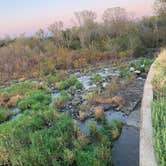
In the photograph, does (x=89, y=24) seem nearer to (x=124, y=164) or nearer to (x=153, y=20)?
(x=153, y=20)

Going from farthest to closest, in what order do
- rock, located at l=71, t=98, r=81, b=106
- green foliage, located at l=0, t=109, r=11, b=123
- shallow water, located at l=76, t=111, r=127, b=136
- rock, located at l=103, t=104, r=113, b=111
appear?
rock, located at l=71, t=98, r=81, b=106 < green foliage, located at l=0, t=109, r=11, b=123 < rock, located at l=103, t=104, r=113, b=111 < shallow water, located at l=76, t=111, r=127, b=136

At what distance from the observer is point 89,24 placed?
32.1 m

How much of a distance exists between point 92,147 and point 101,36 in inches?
1020

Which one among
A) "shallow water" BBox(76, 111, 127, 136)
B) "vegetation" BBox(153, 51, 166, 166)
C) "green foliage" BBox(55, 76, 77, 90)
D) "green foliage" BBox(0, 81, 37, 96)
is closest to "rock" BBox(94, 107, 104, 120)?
"shallow water" BBox(76, 111, 127, 136)

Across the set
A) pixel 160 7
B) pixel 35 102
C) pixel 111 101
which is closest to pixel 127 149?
pixel 111 101

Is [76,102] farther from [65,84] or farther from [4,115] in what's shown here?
[65,84]

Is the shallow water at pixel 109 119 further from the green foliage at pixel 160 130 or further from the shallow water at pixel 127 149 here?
the green foliage at pixel 160 130

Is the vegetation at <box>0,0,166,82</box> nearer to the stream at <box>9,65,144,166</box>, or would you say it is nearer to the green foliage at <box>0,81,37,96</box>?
the green foliage at <box>0,81,37,96</box>

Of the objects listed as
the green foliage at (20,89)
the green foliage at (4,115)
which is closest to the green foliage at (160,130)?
the green foliage at (4,115)

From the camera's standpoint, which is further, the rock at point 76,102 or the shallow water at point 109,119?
the rock at point 76,102

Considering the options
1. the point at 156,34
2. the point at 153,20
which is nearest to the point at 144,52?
the point at 156,34

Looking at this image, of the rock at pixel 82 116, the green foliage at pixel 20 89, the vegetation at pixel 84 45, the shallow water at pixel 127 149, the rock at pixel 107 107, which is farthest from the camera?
the vegetation at pixel 84 45

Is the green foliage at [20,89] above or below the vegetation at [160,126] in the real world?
below

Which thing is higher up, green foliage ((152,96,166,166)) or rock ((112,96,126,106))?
green foliage ((152,96,166,166))
